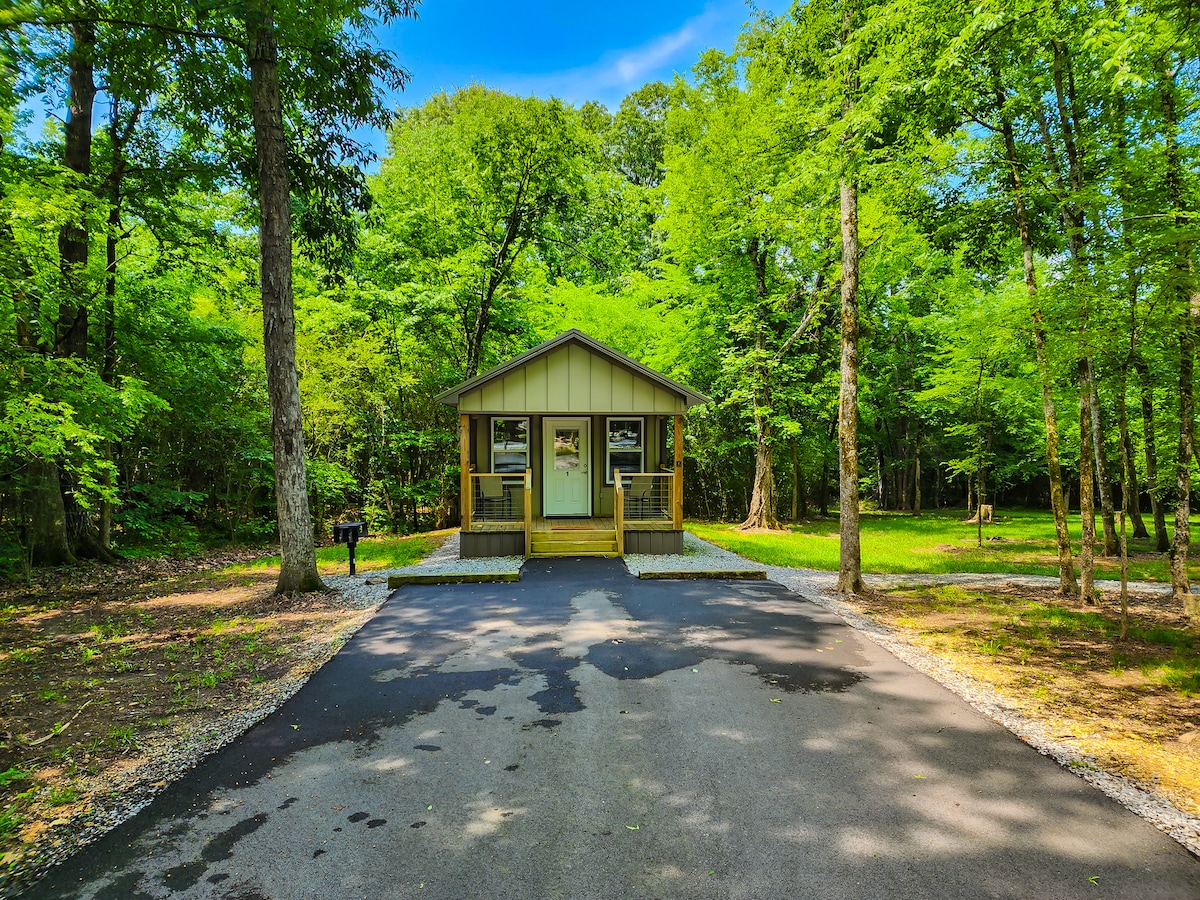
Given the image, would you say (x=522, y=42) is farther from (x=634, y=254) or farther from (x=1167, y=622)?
(x=1167, y=622)

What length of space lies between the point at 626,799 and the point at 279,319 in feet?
25.4

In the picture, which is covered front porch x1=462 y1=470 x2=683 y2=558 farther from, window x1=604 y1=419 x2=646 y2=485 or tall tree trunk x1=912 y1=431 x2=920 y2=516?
tall tree trunk x1=912 y1=431 x2=920 y2=516

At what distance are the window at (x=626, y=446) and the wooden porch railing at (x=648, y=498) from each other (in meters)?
0.51

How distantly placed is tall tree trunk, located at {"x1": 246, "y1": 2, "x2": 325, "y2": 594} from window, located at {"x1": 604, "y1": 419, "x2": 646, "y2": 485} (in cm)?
669

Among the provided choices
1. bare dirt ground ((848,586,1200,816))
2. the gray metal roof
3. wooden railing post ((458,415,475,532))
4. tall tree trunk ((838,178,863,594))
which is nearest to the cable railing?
the gray metal roof

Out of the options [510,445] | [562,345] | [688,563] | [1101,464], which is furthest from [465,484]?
[1101,464]

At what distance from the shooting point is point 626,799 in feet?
10.6

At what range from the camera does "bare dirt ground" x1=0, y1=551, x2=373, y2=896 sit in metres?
3.13

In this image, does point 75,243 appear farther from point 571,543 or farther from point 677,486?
point 677,486

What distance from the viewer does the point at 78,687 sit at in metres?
4.72

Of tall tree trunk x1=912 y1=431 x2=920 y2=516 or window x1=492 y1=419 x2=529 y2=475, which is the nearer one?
window x1=492 y1=419 x2=529 y2=475

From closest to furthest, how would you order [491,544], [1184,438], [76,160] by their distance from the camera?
[1184,438] → [76,160] → [491,544]

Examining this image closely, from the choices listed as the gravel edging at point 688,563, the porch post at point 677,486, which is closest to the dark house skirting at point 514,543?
the gravel edging at point 688,563

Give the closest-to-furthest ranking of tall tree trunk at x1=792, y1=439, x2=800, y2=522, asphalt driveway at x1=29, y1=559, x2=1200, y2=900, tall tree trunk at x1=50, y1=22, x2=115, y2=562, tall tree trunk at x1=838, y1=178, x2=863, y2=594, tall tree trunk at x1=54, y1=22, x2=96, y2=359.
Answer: asphalt driveway at x1=29, y1=559, x2=1200, y2=900 < tall tree trunk at x1=838, y1=178, x2=863, y2=594 < tall tree trunk at x1=50, y1=22, x2=115, y2=562 < tall tree trunk at x1=54, y1=22, x2=96, y2=359 < tall tree trunk at x1=792, y1=439, x2=800, y2=522
